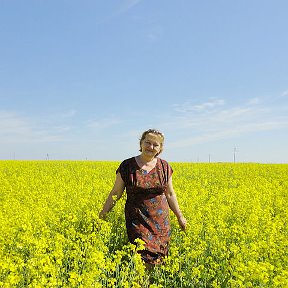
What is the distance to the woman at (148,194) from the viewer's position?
180 inches

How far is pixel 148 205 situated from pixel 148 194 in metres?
0.14

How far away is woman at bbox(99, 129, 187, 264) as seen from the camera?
4.57 meters

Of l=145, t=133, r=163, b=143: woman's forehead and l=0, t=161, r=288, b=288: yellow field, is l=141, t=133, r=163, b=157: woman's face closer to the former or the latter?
l=145, t=133, r=163, b=143: woman's forehead

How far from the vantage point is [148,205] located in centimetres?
467

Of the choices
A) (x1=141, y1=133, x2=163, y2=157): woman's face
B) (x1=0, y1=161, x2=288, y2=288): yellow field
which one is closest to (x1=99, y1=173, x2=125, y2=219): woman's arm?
(x1=0, y1=161, x2=288, y2=288): yellow field

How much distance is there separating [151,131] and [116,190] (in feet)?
3.06

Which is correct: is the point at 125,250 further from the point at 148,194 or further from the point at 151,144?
the point at 151,144

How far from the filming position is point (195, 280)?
13.0 ft

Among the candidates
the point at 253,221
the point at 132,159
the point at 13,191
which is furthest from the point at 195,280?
the point at 13,191

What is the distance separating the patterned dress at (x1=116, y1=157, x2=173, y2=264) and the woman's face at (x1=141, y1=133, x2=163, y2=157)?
0.78 ft

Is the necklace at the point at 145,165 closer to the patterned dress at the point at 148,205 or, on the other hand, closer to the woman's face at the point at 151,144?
the patterned dress at the point at 148,205

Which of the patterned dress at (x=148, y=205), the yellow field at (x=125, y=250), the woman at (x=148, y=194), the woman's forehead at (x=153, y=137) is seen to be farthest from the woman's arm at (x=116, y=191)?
the woman's forehead at (x=153, y=137)

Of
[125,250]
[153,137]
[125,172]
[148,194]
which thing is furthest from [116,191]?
[153,137]

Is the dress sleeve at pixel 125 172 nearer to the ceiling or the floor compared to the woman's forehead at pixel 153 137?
nearer to the floor
